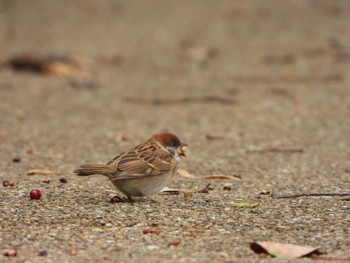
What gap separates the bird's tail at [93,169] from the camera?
257 inches

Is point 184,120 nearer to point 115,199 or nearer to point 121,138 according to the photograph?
point 121,138

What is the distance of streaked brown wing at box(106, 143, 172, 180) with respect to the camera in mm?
6715

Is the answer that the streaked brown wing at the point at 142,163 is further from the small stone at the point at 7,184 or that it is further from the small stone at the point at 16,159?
the small stone at the point at 16,159

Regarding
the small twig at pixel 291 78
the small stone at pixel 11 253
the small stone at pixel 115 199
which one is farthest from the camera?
the small twig at pixel 291 78

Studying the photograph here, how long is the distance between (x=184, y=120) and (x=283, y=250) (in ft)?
22.2

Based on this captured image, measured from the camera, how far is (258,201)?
6.88 meters

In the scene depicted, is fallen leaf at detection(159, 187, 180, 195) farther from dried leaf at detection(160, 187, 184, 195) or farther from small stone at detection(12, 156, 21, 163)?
small stone at detection(12, 156, 21, 163)

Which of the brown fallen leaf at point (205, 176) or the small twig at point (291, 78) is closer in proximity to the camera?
the brown fallen leaf at point (205, 176)

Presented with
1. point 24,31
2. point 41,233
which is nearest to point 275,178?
point 41,233

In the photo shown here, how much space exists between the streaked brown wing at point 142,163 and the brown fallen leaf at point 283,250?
1.56 m

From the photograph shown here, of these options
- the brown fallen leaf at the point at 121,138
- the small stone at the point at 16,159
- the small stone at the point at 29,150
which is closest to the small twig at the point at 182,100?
the brown fallen leaf at the point at 121,138

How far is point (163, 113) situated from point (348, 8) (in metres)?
11.0

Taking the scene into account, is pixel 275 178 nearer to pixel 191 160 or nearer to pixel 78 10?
pixel 191 160

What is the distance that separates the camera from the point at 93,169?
6.58m
